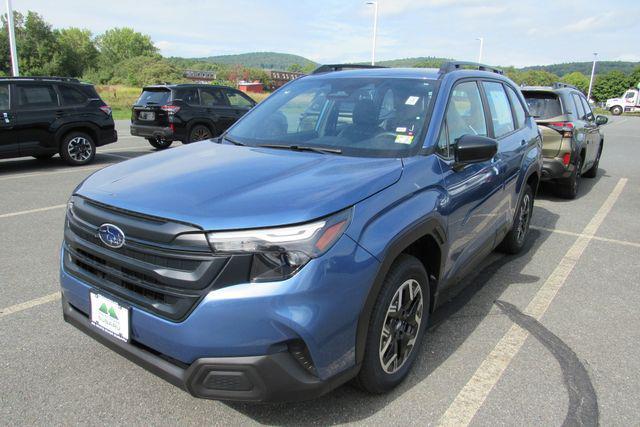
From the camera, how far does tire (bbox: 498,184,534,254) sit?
193 inches

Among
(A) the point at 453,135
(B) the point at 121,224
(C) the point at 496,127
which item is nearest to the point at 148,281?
(B) the point at 121,224

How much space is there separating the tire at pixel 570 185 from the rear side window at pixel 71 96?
370 inches

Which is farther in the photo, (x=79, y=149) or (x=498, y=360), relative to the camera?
(x=79, y=149)

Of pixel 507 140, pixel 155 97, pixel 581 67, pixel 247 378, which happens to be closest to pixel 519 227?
pixel 507 140

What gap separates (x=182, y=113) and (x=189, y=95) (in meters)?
0.64

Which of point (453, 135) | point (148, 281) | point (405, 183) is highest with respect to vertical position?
point (453, 135)

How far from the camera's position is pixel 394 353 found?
265 cm

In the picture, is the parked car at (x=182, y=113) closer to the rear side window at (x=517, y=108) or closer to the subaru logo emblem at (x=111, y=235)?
the rear side window at (x=517, y=108)

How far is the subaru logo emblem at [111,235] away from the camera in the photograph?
223 cm

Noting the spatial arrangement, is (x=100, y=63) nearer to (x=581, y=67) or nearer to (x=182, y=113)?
(x=182, y=113)

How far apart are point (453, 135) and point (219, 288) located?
6.57 ft

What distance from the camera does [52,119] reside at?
9719mm

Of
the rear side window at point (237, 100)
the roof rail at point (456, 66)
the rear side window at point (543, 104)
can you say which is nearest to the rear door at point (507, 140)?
the roof rail at point (456, 66)

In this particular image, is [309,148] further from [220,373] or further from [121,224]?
[220,373]
